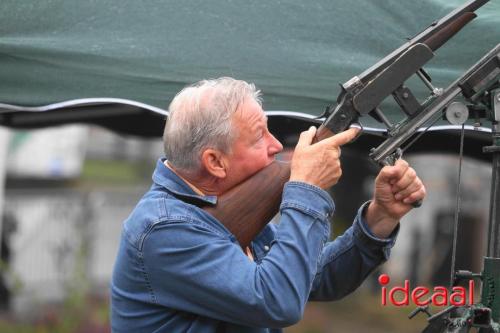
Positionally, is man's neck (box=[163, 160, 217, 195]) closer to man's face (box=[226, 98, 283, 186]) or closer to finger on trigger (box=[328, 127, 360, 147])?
man's face (box=[226, 98, 283, 186])

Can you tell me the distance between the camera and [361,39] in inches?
114

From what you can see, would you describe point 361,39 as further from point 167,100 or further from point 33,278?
point 33,278

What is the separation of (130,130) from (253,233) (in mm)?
2421

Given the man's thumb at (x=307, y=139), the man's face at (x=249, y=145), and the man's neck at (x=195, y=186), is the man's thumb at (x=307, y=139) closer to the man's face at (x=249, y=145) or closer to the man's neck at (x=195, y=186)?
the man's face at (x=249, y=145)

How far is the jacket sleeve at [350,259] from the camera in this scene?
2.66 metres

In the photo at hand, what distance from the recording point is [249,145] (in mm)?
2383

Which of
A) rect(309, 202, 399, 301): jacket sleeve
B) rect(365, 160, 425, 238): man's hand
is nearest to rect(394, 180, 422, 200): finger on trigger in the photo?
rect(365, 160, 425, 238): man's hand

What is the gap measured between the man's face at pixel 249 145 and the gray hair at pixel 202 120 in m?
0.02

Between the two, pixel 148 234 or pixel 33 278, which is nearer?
pixel 148 234

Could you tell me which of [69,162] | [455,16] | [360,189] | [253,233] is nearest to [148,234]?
[253,233]

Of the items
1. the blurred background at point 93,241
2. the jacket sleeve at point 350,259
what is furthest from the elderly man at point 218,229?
the blurred background at point 93,241

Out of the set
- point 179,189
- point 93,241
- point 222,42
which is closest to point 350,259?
point 179,189

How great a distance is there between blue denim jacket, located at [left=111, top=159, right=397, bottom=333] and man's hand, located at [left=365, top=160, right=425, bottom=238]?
24 cm

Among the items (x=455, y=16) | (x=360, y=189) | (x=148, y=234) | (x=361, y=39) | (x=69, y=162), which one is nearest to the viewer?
(x=148, y=234)
